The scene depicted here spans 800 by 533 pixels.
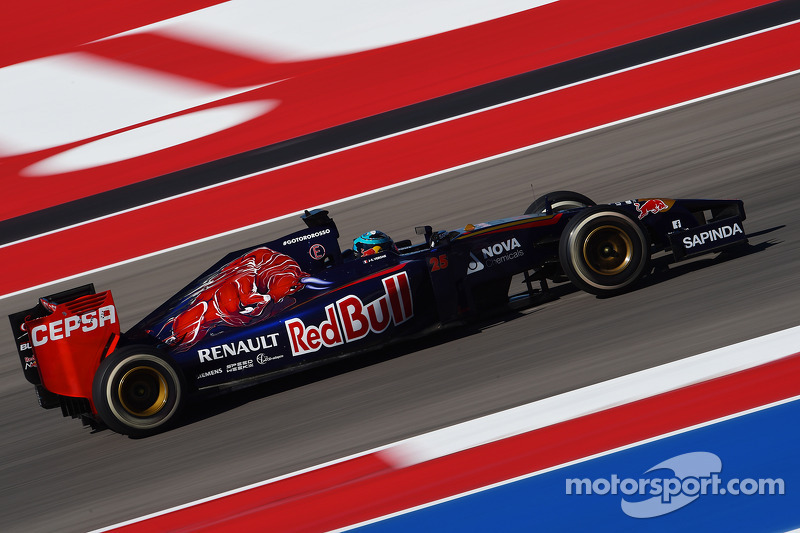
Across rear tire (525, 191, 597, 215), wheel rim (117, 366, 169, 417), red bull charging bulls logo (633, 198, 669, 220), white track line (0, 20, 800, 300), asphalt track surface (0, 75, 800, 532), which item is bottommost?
asphalt track surface (0, 75, 800, 532)

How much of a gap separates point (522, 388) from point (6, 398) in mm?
5054

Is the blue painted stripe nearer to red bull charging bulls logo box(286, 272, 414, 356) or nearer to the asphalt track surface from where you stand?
the asphalt track surface

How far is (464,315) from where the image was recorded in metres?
7.09

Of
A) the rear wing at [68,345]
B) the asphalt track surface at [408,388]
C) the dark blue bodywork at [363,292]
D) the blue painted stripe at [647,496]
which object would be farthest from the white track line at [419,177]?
the blue painted stripe at [647,496]

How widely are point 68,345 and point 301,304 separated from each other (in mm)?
1692

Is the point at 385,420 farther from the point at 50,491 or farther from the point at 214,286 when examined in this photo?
the point at 50,491

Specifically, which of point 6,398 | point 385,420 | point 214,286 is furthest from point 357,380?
point 6,398

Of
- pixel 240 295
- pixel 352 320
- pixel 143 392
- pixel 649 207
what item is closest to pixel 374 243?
pixel 352 320

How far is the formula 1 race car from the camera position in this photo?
6684 mm

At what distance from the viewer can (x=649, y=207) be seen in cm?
721

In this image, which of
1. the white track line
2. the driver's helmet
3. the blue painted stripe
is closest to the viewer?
the blue painted stripe

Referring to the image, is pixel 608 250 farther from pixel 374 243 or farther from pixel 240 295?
pixel 240 295

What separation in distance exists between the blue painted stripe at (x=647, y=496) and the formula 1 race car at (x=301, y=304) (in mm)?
1921

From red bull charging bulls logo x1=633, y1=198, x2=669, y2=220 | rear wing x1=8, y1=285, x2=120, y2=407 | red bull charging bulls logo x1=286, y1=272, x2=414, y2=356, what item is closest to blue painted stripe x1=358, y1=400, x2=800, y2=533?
red bull charging bulls logo x1=286, y1=272, x2=414, y2=356
